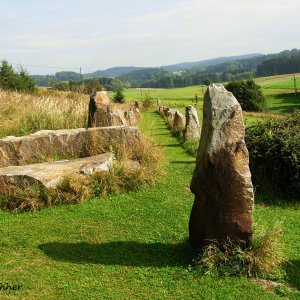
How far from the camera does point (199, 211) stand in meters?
5.97

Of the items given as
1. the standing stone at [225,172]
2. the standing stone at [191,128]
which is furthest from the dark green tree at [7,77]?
the standing stone at [225,172]

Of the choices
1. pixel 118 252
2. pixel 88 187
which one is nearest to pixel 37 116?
pixel 88 187

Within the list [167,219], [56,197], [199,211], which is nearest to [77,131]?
[56,197]

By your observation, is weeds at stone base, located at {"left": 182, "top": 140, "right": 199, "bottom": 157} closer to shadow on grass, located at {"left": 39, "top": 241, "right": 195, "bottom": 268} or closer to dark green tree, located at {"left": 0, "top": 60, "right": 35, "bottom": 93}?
shadow on grass, located at {"left": 39, "top": 241, "right": 195, "bottom": 268}

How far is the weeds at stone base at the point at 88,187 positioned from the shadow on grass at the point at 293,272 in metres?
4.14

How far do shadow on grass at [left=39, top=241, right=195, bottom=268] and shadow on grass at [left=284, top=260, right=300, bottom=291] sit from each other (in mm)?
1406

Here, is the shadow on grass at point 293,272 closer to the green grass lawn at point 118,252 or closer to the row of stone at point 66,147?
the green grass lawn at point 118,252

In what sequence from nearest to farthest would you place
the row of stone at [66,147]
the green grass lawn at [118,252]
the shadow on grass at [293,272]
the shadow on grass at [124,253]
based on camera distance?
the green grass lawn at [118,252]
the shadow on grass at [293,272]
the shadow on grass at [124,253]
the row of stone at [66,147]

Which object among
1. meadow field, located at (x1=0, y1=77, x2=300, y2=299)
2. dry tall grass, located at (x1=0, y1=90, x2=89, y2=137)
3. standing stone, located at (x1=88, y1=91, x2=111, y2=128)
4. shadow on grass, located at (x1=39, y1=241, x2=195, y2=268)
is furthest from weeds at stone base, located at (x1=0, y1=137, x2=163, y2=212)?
dry tall grass, located at (x1=0, y1=90, x2=89, y2=137)

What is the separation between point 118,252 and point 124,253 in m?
Result: 0.10

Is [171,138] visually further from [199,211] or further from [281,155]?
[199,211]

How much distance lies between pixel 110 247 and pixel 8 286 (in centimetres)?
172

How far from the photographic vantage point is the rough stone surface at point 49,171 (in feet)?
27.5

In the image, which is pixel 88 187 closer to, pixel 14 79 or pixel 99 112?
pixel 99 112
